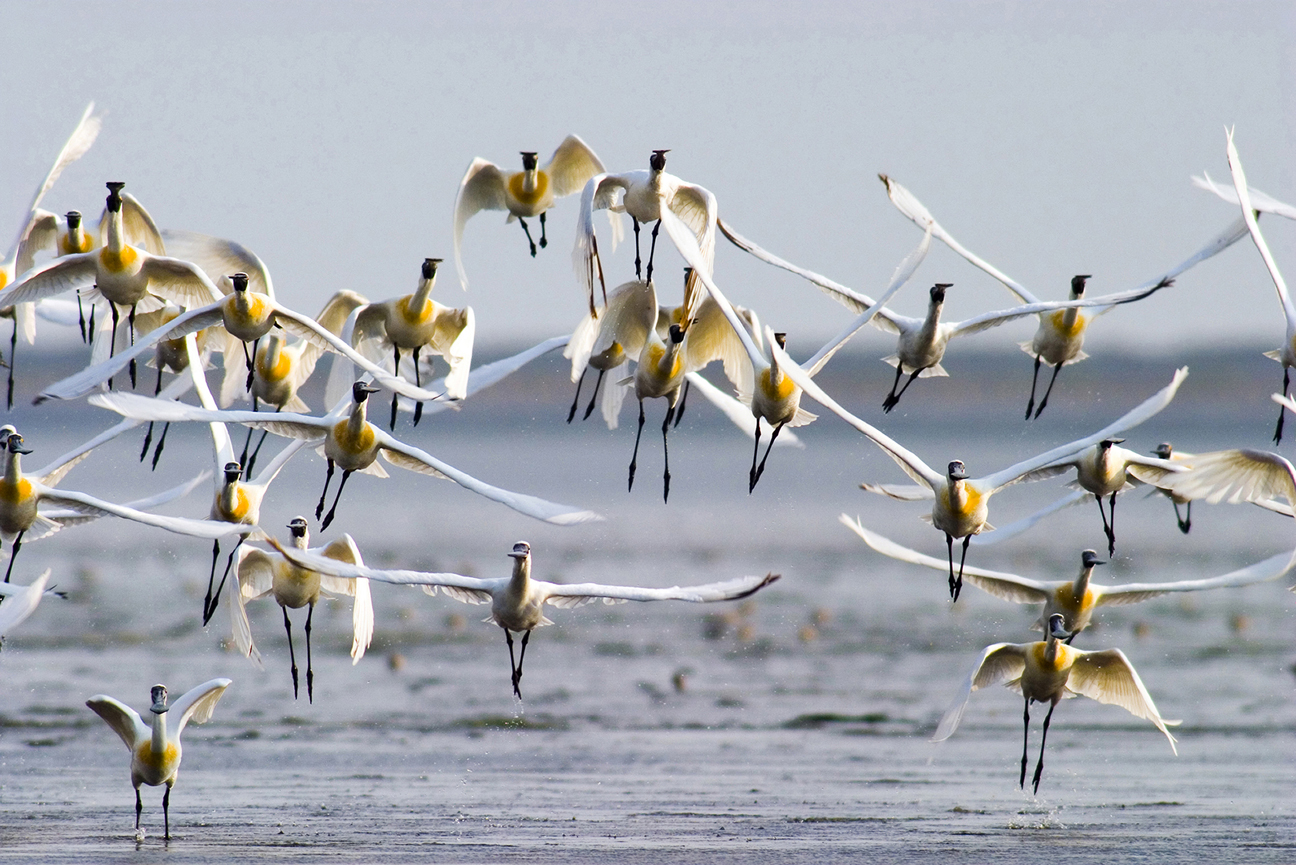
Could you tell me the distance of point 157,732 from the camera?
12.1m

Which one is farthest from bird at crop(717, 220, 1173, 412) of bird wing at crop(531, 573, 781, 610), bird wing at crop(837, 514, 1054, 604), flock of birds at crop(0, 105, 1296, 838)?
bird wing at crop(531, 573, 781, 610)

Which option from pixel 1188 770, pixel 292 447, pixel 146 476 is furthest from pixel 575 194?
pixel 146 476

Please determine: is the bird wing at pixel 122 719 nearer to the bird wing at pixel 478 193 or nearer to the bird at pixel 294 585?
the bird at pixel 294 585

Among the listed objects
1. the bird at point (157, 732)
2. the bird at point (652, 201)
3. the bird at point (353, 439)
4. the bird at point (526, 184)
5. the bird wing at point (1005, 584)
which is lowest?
the bird at point (157, 732)

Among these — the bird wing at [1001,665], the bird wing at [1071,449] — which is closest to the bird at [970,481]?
the bird wing at [1071,449]

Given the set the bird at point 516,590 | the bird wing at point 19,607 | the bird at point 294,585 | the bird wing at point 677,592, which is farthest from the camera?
the bird at point 294,585

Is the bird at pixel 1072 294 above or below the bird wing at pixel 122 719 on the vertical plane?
above

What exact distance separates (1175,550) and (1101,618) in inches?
274

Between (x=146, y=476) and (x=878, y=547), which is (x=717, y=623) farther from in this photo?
(x=146, y=476)

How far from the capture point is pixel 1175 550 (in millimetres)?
28609

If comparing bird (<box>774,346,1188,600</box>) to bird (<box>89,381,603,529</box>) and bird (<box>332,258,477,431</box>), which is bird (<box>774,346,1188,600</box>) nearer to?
bird (<box>89,381,603,529</box>)

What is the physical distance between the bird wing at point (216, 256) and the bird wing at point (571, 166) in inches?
98.5

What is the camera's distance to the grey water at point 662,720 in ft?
38.3

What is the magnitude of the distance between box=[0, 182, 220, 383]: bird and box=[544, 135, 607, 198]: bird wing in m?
3.08
